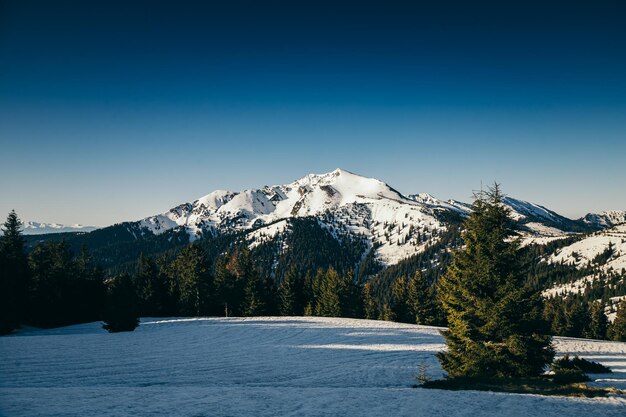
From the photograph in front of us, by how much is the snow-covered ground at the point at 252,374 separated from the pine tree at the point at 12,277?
3.70 metres

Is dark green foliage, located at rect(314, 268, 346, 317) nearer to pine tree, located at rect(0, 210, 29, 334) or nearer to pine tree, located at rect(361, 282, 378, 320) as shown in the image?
pine tree, located at rect(361, 282, 378, 320)

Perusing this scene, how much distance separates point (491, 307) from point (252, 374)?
13900mm

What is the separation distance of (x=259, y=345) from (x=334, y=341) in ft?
22.9

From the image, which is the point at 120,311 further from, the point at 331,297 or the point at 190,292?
the point at 331,297

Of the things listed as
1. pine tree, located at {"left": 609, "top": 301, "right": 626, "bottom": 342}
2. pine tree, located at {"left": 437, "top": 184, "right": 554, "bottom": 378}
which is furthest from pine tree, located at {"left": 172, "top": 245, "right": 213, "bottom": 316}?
pine tree, located at {"left": 609, "top": 301, "right": 626, "bottom": 342}

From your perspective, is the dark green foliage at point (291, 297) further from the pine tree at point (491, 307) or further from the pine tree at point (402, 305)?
the pine tree at point (491, 307)

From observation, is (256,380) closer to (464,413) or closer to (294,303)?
(464,413)

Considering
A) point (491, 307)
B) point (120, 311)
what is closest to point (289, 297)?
point (120, 311)

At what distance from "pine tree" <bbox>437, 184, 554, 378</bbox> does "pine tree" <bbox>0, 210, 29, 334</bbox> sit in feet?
143

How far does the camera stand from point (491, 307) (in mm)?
19125

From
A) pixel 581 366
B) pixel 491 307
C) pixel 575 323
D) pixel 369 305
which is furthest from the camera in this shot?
pixel 575 323

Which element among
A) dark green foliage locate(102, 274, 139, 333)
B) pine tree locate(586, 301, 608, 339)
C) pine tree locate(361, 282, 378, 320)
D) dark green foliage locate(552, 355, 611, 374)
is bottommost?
pine tree locate(586, 301, 608, 339)

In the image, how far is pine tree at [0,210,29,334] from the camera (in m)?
37.8

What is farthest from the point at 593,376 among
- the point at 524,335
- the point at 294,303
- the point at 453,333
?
the point at 294,303
